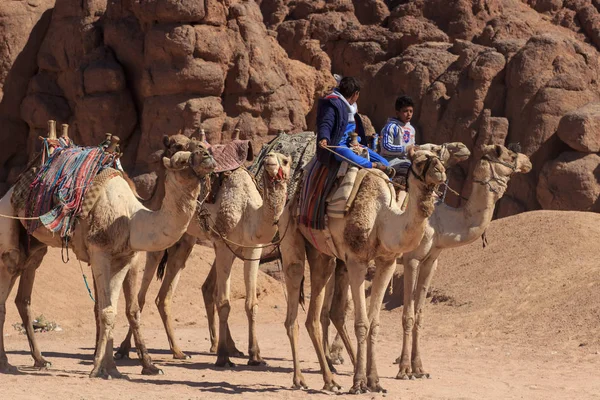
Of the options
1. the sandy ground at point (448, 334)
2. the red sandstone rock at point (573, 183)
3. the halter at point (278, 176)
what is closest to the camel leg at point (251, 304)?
the sandy ground at point (448, 334)

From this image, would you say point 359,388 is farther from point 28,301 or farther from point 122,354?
point 28,301

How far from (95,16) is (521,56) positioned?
10.3m

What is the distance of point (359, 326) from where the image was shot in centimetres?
995

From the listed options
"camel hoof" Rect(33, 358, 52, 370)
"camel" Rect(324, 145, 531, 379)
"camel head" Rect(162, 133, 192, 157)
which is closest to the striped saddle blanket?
"camel head" Rect(162, 133, 192, 157)

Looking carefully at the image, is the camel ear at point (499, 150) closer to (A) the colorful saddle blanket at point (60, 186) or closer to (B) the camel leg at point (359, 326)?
(B) the camel leg at point (359, 326)

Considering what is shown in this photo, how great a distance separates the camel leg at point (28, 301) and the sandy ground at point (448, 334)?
0.22 meters

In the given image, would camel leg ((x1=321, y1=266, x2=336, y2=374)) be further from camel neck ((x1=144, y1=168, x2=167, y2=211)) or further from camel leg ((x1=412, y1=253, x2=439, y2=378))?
camel neck ((x1=144, y1=168, x2=167, y2=211))

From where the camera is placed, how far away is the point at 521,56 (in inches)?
1025

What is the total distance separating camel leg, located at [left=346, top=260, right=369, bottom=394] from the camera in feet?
32.4

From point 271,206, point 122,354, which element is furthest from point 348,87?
point 122,354

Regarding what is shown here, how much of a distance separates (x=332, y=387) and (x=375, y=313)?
2.73 ft

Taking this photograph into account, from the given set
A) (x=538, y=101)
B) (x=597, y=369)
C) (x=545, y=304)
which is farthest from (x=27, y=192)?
(x=538, y=101)

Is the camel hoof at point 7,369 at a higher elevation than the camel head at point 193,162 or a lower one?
lower

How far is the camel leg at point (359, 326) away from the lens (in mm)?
9883
